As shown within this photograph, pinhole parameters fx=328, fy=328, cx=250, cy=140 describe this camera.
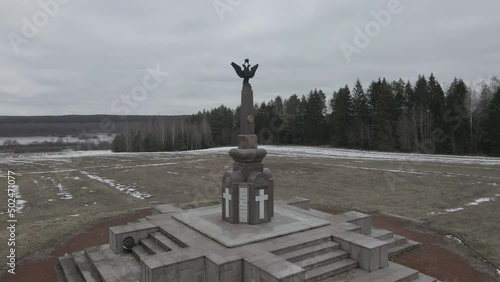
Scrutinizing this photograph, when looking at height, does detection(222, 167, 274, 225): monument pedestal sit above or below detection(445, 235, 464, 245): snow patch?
above

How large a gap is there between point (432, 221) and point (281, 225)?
7082mm

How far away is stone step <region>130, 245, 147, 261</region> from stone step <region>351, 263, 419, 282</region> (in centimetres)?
552

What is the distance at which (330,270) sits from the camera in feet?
26.2

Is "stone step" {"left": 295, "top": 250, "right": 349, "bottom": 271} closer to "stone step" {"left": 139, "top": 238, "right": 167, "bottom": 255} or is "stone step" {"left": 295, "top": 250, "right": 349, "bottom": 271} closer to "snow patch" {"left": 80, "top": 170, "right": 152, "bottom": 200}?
"stone step" {"left": 139, "top": 238, "right": 167, "bottom": 255}

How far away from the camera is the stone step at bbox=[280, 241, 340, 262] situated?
8.11 meters

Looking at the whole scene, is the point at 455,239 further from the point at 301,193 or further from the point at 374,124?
the point at 374,124

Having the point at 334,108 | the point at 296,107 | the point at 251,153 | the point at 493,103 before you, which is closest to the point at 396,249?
the point at 251,153

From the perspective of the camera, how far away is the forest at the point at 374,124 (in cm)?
4391

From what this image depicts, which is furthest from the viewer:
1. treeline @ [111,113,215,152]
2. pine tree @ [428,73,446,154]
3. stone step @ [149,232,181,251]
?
treeline @ [111,113,215,152]

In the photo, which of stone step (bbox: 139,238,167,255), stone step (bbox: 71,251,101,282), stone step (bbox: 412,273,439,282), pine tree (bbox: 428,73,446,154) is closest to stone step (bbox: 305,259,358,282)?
stone step (bbox: 412,273,439,282)

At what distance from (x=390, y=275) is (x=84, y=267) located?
7.86 metres

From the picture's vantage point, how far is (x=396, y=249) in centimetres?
998

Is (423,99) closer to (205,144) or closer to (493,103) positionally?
(493,103)

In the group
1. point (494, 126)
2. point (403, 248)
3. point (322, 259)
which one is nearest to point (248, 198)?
point (322, 259)
